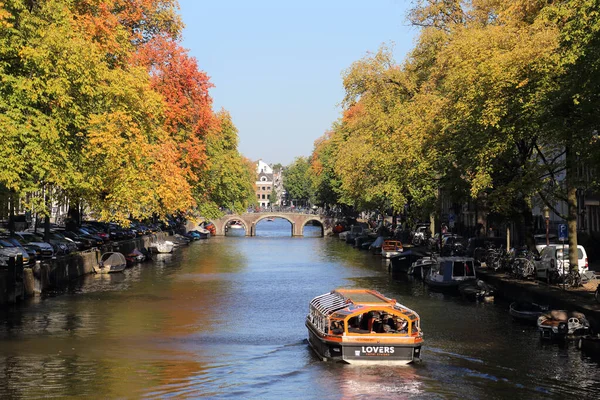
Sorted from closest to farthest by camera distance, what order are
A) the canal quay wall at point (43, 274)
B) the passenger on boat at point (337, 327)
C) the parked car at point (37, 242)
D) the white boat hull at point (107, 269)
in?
1. the passenger on boat at point (337, 327)
2. the canal quay wall at point (43, 274)
3. the parked car at point (37, 242)
4. the white boat hull at point (107, 269)

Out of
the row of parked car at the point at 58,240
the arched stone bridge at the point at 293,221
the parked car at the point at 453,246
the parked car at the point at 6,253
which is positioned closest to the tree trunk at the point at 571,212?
the parked car at the point at 453,246

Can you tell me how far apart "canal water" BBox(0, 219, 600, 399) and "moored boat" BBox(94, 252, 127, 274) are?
7.35 meters

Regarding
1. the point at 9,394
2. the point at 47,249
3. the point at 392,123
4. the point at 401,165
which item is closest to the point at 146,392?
the point at 9,394

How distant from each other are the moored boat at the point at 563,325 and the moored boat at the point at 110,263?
38529mm

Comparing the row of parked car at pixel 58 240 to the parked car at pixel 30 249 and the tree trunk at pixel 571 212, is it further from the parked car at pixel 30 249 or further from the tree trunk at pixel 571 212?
the tree trunk at pixel 571 212

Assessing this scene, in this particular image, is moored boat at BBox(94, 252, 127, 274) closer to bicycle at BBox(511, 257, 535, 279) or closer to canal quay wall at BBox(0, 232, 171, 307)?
canal quay wall at BBox(0, 232, 171, 307)

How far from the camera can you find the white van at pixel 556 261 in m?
48.2

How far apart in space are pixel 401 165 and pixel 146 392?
4384cm

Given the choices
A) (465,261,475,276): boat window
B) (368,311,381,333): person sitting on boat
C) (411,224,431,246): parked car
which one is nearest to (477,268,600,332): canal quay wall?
(465,261,475,276): boat window

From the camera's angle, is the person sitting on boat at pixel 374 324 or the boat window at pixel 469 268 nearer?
the person sitting on boat at pixel 374 324

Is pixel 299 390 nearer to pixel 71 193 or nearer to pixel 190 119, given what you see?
pixel 71 193

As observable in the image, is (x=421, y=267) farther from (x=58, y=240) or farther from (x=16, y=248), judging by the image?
(x=16, y=248)

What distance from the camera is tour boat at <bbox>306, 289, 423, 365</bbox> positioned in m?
31.1

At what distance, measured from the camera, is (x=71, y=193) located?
5131cm
